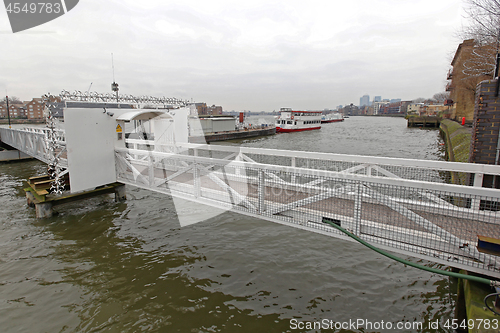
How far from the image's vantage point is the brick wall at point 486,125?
5652 mm

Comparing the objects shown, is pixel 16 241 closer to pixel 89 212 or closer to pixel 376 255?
pixel 89 212

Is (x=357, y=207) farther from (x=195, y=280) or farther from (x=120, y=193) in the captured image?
(x=120, y=193)

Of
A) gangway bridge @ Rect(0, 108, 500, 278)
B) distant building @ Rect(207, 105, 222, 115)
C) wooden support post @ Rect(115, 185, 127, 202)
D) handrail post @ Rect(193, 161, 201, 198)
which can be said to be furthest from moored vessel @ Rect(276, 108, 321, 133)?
distant building @ Rect(207, 105, 222, 115)

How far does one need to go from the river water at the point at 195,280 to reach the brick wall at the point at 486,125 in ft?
9.40

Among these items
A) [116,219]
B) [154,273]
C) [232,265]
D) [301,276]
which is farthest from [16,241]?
[301,276]

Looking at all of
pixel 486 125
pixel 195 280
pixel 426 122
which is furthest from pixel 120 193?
pixel 426 122

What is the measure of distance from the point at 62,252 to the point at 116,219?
218 cm

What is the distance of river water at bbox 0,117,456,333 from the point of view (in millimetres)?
4938

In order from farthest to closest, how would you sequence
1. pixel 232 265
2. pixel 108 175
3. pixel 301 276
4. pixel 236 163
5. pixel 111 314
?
1. pixel 108 175
2. pixel 232 265
3. pixel 301 276
4. pixel 236 163
5. pixel 111 314

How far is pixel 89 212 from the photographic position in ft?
32.1

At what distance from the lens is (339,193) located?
4566 millimetres

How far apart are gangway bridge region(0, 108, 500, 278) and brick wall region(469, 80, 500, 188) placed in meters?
0.74

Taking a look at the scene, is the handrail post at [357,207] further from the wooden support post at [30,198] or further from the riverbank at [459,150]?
the wooden support post at [30,198]

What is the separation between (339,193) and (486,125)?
13.1 ft
